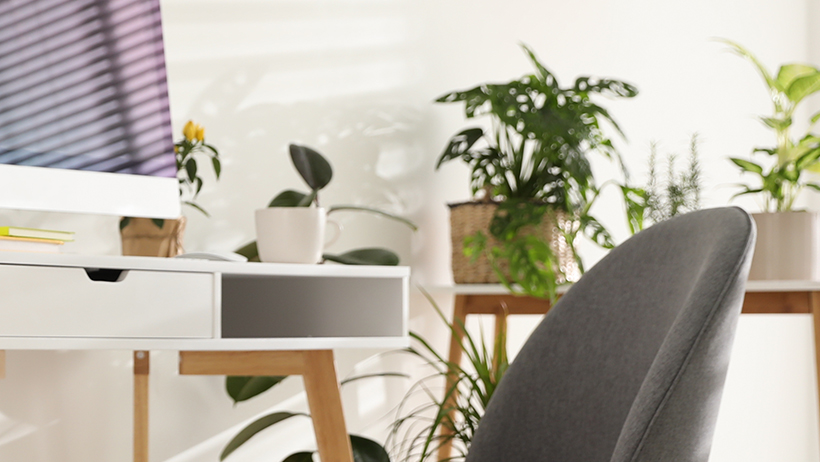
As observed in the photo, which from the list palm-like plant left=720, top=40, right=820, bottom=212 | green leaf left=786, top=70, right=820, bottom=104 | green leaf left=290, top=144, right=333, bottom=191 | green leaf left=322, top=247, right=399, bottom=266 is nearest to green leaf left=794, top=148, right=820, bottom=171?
palm-like plant left=720, top=40, right=820, bottom=212

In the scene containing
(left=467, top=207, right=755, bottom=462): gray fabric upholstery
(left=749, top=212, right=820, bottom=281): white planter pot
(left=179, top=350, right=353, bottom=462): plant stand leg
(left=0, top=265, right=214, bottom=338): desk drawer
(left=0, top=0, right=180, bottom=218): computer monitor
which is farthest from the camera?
(left=749, top=212, right=820, bottom=281): white planter pot

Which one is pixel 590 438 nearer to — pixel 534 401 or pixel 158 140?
pixel 534 401

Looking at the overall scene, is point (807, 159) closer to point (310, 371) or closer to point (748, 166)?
point (748, 166)

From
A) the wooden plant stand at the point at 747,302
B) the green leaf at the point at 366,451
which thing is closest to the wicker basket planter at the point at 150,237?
the green leaf at the point at 366,451

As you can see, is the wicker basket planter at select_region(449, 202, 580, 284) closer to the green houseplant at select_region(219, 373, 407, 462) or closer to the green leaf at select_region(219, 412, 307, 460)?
the green houseplant at select_region(219, 373, 407, 462)

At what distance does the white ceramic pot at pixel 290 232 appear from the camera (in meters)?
1.24

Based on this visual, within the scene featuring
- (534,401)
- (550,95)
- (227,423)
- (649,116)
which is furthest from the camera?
(649,116)

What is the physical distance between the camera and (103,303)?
0.93 metres

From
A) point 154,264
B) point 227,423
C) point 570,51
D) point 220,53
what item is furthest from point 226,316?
point 570,51

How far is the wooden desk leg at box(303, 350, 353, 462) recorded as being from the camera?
1.22 meters

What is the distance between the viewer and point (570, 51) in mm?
2555

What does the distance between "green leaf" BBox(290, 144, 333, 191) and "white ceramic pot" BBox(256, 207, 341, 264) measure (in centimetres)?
12

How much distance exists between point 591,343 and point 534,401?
110mm

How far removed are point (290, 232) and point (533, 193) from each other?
33.2 inches
